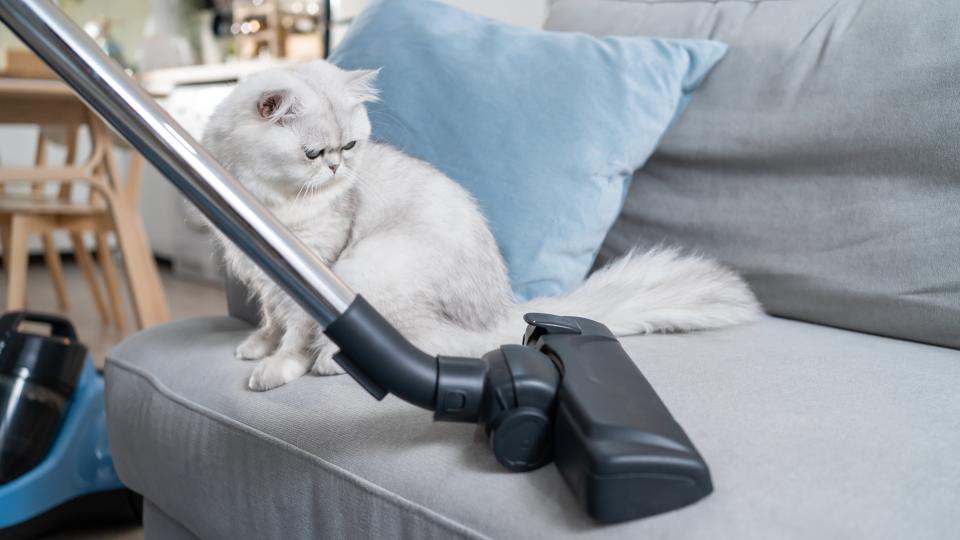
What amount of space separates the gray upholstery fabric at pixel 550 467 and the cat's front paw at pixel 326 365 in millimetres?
18

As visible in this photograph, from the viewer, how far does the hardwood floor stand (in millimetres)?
2822

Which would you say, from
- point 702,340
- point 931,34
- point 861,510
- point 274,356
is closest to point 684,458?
point 861,510

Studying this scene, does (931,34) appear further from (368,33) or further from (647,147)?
(368,33)

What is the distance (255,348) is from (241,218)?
1.37ft

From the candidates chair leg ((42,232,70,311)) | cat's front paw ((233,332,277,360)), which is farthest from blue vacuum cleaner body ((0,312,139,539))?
chair leg ((42,232,70,311))

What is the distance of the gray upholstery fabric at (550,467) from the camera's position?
56cm

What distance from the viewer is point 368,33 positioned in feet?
3.95

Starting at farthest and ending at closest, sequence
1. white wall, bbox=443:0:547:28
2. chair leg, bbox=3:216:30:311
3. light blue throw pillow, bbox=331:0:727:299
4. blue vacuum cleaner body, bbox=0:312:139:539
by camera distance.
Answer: chair leg, bbox=3:216:30:311
white wall, bbox=443:0:547:28
blue vacuum cleaner body, bbox=0:312:139:539
light blue throw pillow, bbox=331:0:727:299

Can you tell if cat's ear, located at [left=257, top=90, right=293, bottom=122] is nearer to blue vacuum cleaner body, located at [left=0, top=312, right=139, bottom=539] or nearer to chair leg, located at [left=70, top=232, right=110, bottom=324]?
blue vacuum cleaner body, located at [left=0, top=312, right=139, bottom=539]

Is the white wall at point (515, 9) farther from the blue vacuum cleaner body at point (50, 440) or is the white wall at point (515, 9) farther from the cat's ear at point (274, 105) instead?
the blue vacuum cleaner body at point (50, 440)

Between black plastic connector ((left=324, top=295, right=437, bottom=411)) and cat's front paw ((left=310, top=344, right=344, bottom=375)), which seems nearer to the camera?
black plastic connector ((left=324, top=295, right=437, bottom=411))

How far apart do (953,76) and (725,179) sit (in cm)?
34

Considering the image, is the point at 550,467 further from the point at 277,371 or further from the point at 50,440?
the point at 50,440

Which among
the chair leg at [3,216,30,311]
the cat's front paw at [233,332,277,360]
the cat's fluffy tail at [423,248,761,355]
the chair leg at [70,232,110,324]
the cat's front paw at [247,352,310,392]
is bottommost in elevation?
the chair leg at [70,232,110,324]
